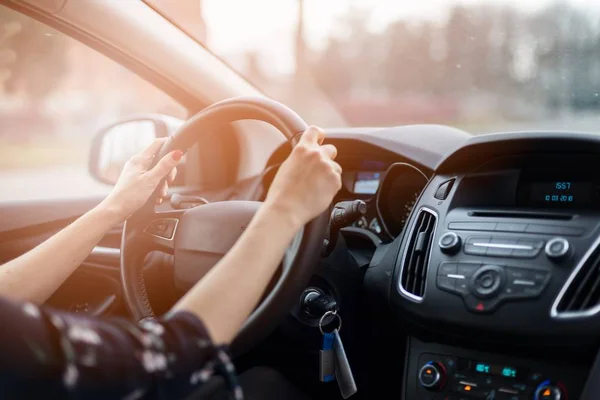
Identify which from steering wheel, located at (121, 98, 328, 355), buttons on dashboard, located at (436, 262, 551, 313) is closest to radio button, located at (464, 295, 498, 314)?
buttons on dashboard, located at (436, 262, 551, 313)

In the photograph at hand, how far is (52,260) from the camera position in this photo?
4.75ft

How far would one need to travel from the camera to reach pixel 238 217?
1572 mm

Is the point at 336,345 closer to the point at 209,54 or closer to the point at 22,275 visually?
the point at 22,275

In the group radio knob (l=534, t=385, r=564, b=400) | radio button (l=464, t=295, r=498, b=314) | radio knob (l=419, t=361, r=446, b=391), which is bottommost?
radio knob (l=419, t=361, r=446, b=391)

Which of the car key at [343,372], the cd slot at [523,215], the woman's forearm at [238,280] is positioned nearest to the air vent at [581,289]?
the cd slot at [523,215]

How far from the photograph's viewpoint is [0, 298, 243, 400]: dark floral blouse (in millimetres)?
735

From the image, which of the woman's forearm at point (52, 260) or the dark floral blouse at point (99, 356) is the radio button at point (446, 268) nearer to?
the woman's forearm at point (52, 260)

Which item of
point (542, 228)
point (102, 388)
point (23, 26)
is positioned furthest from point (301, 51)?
point (102, 388)

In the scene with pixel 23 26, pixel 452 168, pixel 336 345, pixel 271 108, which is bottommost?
pixel 336 345

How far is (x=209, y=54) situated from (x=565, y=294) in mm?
1303

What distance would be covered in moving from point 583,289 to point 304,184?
0.72m

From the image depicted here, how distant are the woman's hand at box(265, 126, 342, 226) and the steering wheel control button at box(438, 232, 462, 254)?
2.09 feet

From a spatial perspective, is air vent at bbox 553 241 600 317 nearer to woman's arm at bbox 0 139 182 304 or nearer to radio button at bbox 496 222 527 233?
radio button at bbox 496 222 527 233

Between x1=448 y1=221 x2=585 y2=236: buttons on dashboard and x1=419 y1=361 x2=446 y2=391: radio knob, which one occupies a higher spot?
x1=448 y1=221 x2=585 y2=236: buttons on dashboard
